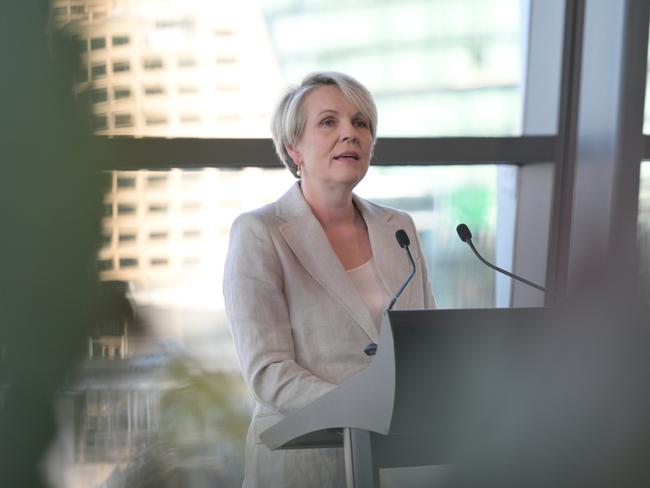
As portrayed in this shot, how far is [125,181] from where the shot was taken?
38cm

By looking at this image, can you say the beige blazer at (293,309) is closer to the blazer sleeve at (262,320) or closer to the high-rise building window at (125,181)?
the blazer sleeve at (262,320)

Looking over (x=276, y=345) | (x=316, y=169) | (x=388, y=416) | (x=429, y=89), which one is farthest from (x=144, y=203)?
(x=429, y=89)

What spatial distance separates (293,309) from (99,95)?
1576 millimetres

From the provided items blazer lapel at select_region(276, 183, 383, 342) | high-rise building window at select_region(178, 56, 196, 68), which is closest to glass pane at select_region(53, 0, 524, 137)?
blazer lapel at select_region(276, 183, 383, 342)

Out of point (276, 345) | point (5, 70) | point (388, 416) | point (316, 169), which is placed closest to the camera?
point (5, 70)

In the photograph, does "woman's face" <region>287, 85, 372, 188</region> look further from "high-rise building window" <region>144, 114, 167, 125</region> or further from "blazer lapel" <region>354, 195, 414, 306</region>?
"high-rise building window" <region>144, 114, 167, 125</region>

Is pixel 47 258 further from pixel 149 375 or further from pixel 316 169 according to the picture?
pixel 316 169

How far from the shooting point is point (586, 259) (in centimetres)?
53

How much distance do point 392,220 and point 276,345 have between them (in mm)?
563

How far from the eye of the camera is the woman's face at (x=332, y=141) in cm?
211

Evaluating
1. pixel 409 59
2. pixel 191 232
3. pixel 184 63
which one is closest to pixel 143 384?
pixel 191 232

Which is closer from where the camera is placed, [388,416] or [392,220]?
[388,416]

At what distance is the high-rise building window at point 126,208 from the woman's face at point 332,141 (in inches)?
67.8

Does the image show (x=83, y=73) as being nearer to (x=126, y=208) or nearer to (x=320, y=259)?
(x=126, y=208)
